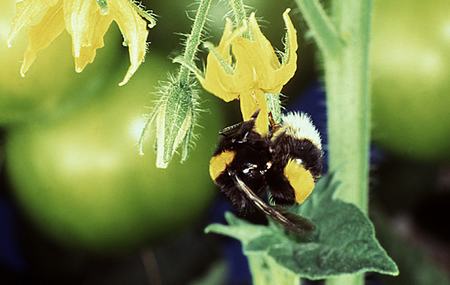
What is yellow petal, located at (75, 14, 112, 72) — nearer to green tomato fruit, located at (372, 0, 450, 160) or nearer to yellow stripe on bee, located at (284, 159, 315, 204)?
yellow stripe on bee, located at (284, 159, 315, 204)

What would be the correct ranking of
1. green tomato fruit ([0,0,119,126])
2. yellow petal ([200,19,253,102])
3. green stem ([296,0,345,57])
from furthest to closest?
1. green tomato fruit ([0,0,119,126])
2. green stem ([296,0,345,57])
3. yellow petal ([200,19,253,102])

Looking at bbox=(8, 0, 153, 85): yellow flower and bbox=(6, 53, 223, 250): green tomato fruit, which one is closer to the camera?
bbox=(8, 0, 153, 85): yellow flower

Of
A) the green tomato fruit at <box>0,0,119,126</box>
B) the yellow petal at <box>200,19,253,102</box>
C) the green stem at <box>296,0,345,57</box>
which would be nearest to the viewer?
the yellow petal at <box>200,19,253,102</box>

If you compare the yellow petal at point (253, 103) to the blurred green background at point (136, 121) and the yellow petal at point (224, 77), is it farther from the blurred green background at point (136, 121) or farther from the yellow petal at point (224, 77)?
the blurred green background at point (136, 121)

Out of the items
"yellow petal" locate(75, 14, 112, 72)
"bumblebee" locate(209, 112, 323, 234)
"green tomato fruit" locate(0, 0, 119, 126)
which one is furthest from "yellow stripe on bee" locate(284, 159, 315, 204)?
"green tomato fruit" locate(0, 0, 119, 126)

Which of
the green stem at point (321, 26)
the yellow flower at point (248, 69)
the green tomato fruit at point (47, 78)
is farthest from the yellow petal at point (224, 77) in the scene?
the green tomato fruit at point (47, 78)

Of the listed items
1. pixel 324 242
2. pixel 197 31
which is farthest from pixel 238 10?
pixel 324 242

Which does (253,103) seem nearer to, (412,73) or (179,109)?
(179,109)

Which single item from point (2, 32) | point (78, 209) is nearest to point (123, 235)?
point (78, 209)
